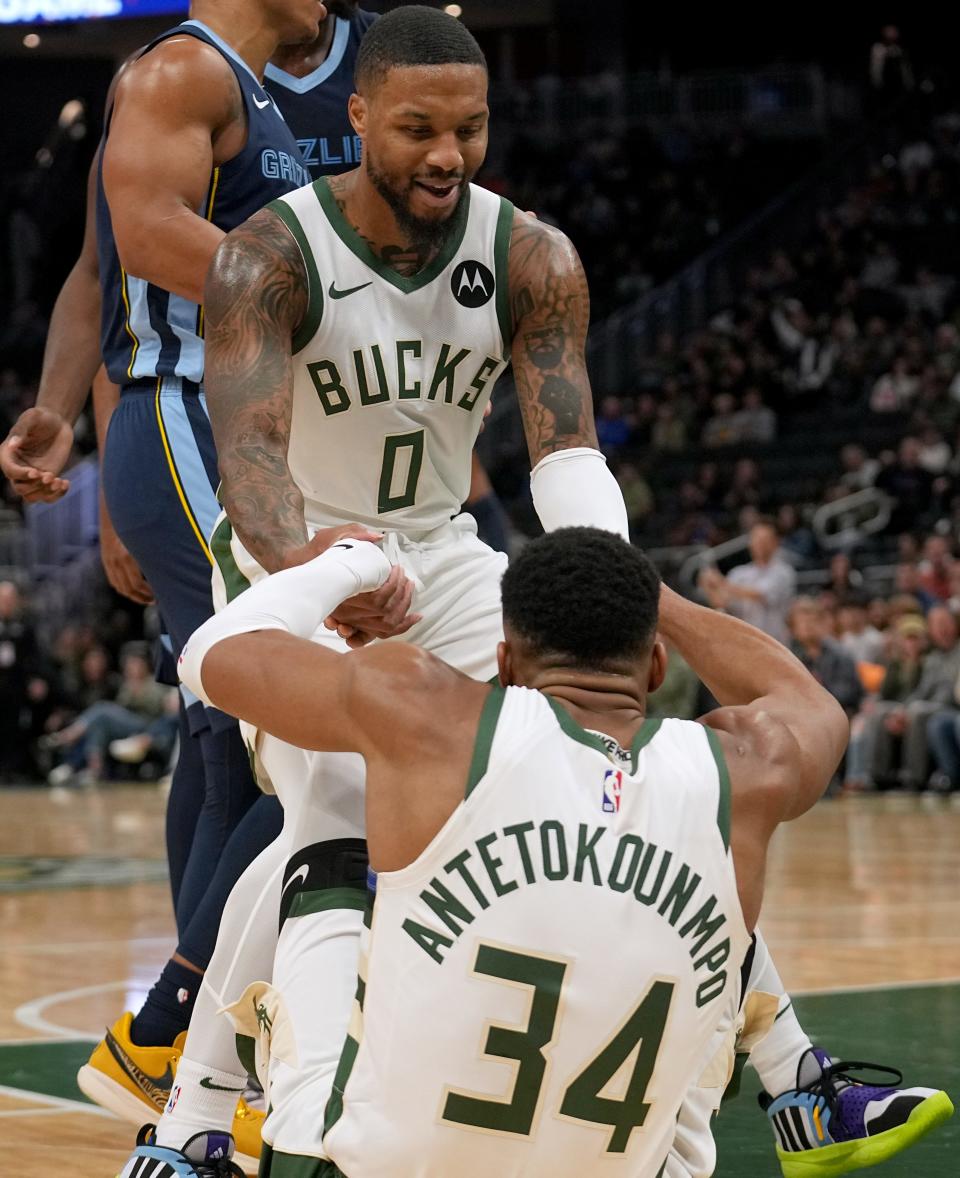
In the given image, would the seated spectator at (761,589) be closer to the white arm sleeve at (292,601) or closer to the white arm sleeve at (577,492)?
the white arm sleeve at (577,492)

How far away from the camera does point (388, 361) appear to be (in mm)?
3613

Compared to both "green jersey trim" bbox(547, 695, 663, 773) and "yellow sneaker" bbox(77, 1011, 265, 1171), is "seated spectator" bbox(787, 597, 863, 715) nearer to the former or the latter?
"yellow sneaker" bbox(77, 1011, 265, 1171)

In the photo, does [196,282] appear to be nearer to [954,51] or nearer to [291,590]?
[291,590]

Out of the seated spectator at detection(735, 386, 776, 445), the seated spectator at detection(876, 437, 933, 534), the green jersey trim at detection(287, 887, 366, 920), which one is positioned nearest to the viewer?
the green jersey trim at detection(287, 887, 366, 920)

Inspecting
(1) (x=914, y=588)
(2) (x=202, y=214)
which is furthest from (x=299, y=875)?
(1) (x=914, y=588)

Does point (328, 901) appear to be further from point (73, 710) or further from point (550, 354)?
point (73, 710)

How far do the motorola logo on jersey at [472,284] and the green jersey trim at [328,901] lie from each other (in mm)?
1250

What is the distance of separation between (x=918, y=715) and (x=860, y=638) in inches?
48.4

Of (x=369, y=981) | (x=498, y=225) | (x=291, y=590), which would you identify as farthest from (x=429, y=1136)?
(x=498, y=225)

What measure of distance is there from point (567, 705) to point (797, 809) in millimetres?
371

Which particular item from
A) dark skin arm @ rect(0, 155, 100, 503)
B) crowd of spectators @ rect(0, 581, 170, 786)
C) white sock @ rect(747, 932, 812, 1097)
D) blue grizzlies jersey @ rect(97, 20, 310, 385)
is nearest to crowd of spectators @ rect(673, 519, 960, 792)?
crowd of spectators @ rect(0, 581, 170, 786)

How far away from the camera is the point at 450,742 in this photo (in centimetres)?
255

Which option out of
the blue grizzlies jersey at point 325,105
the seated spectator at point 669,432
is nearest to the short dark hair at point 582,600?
the blue grizzlies jersey at point 325,105

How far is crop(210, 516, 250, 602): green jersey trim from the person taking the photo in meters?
3.54
